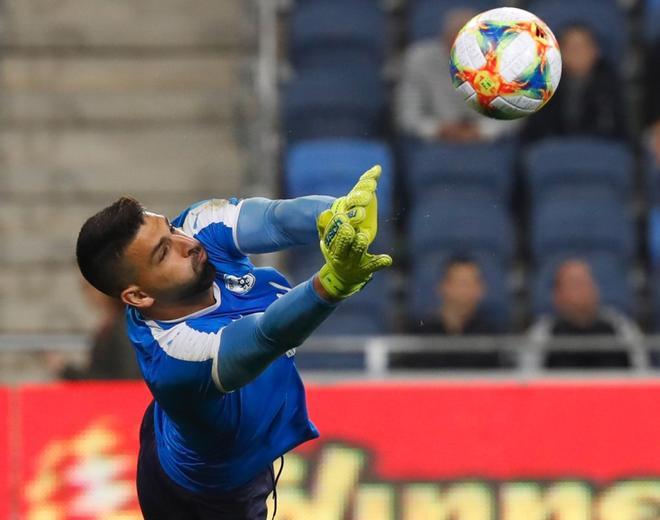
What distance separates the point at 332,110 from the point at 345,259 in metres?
5.79

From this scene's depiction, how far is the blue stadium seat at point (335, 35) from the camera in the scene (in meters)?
10.9

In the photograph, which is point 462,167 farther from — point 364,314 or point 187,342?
point 187,342

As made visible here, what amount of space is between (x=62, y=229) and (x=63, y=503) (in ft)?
11.9

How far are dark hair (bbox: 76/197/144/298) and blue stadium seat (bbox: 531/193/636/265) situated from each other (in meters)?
4.92

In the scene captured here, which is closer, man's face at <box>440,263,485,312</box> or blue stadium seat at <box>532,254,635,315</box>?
man's face at <box>440,263,485,312</box>

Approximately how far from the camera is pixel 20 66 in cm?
1154

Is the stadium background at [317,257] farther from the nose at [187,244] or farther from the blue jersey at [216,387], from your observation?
the nose at [187,244]

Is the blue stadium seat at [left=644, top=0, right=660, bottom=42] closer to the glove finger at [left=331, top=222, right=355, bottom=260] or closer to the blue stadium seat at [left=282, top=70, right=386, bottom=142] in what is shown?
the blue stadium seat at [left=282, top=70, right=386, bottom=142]

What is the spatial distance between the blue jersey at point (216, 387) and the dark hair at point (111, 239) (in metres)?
0.28

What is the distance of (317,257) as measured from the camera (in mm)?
9812

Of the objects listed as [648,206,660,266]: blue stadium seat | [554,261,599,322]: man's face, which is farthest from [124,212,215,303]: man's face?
[648,206,660,266]: blue stadium seat

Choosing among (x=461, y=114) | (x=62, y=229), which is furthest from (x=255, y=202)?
(x=62, y=229)

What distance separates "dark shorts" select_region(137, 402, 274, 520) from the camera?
236 inches

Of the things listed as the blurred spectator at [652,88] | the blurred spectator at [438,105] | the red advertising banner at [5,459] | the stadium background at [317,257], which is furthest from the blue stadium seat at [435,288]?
the red advertising banner at [5,459]
